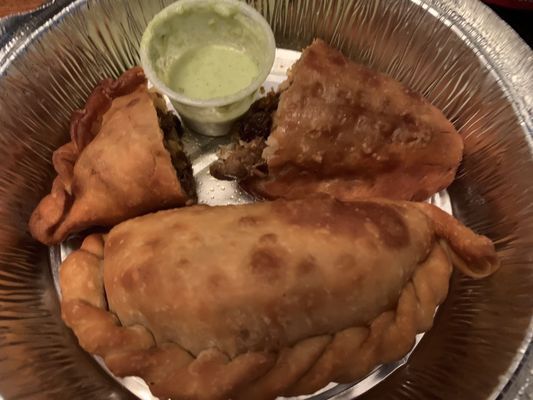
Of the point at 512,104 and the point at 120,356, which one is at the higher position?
the point at 512,104

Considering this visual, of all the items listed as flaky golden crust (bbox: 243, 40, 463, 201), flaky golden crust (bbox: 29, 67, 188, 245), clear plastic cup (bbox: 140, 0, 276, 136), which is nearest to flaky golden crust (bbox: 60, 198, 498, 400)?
flaky golden crust (bbox: 29, 67, 188, 245)

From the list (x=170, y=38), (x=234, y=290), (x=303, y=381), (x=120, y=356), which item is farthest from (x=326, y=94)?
(x=120, y=356)

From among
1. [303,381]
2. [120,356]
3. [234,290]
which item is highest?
[234,290]

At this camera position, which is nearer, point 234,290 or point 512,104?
point 234,290

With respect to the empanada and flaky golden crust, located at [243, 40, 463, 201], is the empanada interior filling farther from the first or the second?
flaky golden crust, located at [243, 40, 463, 201]

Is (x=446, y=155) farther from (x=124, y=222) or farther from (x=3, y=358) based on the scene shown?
(x=3, y=358)

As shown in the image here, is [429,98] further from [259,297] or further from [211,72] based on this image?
[259,297]

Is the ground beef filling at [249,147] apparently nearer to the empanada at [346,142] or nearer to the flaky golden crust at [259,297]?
the empanada at [346,142]

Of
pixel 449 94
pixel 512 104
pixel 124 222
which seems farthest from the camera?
pixel 449 94
